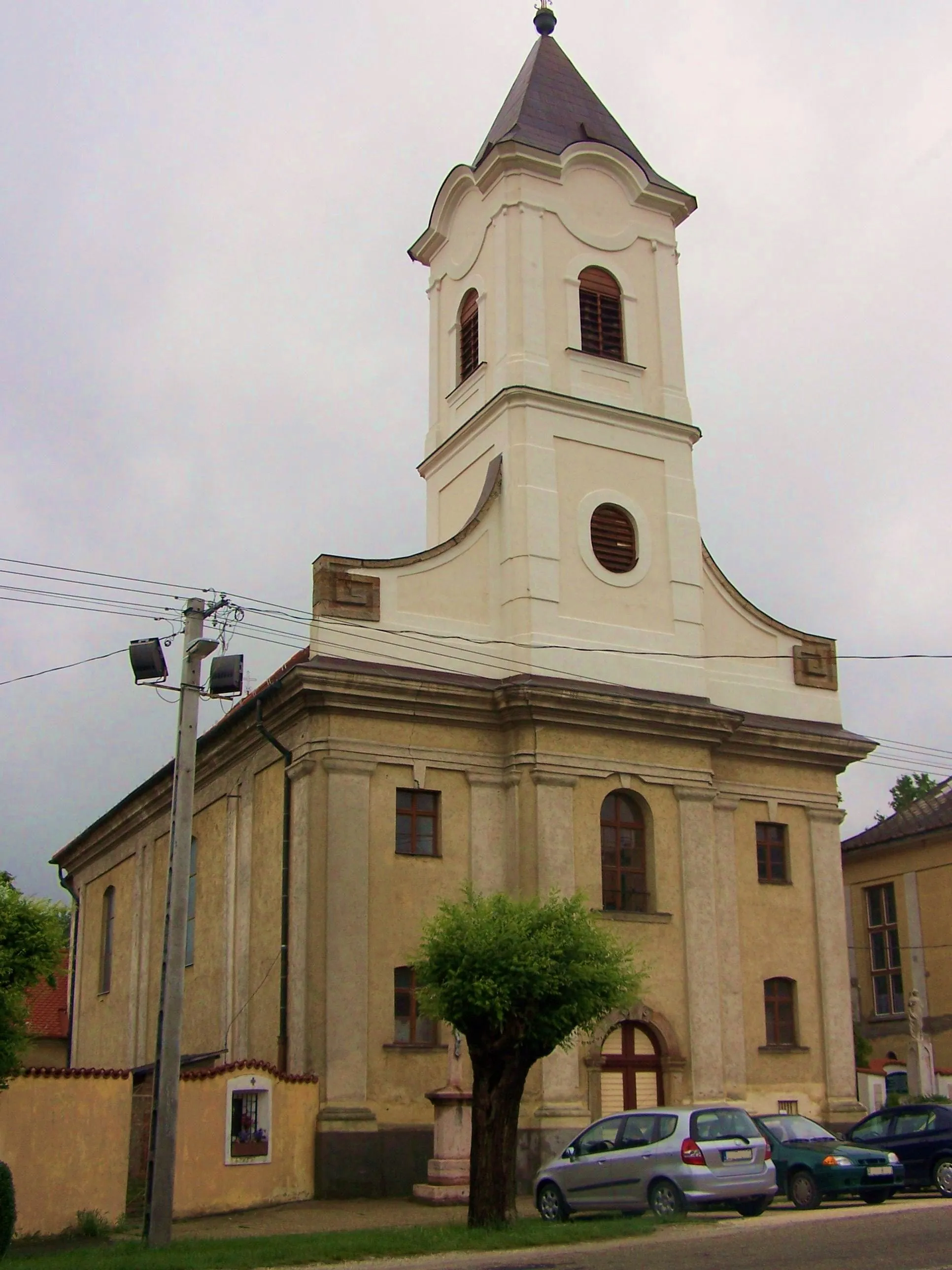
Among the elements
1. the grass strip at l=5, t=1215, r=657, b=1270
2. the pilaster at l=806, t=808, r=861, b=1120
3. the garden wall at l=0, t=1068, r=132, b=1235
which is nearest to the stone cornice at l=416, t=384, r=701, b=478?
the pilaster at l=806, t=808, r=861, b=1120

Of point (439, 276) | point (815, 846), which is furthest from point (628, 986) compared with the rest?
point (439, 276)

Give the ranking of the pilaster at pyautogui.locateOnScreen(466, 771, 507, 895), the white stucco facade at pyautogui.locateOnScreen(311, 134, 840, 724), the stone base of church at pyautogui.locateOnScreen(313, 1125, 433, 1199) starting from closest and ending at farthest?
the stone base of church at pyautogui.locateOnScreen(313, 1125, 433, 1199)
the pilaster at pyautogui.locateOnScreen(466, 771, 507, 895)
the white stucco facade at pyautogui.locateOnScreen(311, 134, 840, 724)

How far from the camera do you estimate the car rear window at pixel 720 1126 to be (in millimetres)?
17094

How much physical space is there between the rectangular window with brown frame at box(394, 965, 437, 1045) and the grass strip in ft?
A: 21.4

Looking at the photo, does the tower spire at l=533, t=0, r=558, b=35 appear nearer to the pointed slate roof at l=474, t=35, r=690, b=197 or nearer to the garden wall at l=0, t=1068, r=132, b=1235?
the pointed slate roof at l=474, t=35, r=690, b=197

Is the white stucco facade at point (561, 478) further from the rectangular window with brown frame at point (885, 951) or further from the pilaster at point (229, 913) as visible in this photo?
the rectangular window with brown frame at point (885, 951)

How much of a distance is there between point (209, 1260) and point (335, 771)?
10.6 metres

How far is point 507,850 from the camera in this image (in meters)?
25.5

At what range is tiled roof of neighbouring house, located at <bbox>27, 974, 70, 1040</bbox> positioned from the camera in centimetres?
4066

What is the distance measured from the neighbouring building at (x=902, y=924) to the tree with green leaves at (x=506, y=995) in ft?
63.2

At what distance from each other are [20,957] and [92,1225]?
4116 mm

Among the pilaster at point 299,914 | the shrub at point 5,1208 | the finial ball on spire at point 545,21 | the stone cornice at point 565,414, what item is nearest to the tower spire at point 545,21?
the finial ball on spire at point 545,21

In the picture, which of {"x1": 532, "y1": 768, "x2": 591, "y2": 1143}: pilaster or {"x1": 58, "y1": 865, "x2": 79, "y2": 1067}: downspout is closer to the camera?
{"x1": 532, "y1": 768, "x2": 591, "y2": 1143}: pilaster

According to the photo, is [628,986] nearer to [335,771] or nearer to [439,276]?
[335,771]
